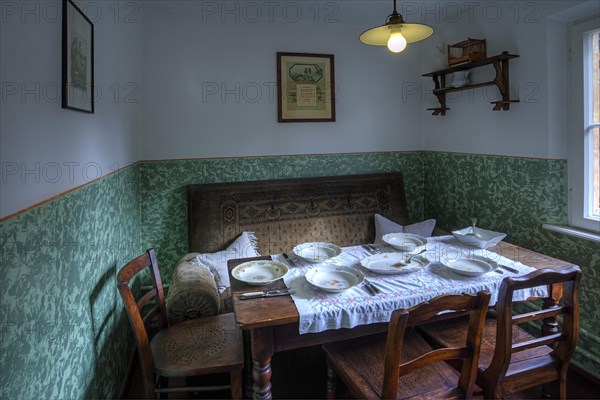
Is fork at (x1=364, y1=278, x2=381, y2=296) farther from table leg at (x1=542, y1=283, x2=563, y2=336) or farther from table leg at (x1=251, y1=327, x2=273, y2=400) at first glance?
table leg at (x1=542, y1=283, x2=563, y2=336)

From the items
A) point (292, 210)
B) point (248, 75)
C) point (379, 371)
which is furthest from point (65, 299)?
point (248, 75)

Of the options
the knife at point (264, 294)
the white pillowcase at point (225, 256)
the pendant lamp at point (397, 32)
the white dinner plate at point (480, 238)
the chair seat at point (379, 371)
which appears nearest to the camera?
the chair seat at point (379, 371)

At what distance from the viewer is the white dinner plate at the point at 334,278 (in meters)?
1.56

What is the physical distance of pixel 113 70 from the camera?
220cm

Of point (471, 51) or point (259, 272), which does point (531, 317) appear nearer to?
point (259, 272)

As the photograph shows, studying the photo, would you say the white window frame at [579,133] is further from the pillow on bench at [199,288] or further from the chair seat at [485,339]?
the pillow on bench at [199,288]

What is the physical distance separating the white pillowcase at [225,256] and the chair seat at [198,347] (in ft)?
1.42

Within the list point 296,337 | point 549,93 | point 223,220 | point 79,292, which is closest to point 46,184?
point 79,292

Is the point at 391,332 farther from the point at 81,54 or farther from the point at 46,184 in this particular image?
the point at 81,54

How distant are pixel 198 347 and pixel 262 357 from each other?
527mm

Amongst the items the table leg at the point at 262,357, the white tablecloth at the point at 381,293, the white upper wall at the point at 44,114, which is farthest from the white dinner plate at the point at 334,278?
the white upper wall at the point at 44,114

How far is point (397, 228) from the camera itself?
3.16 meters

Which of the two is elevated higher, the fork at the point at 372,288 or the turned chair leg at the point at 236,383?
the fork at the point at 372,288

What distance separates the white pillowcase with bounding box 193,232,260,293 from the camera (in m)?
2.52
